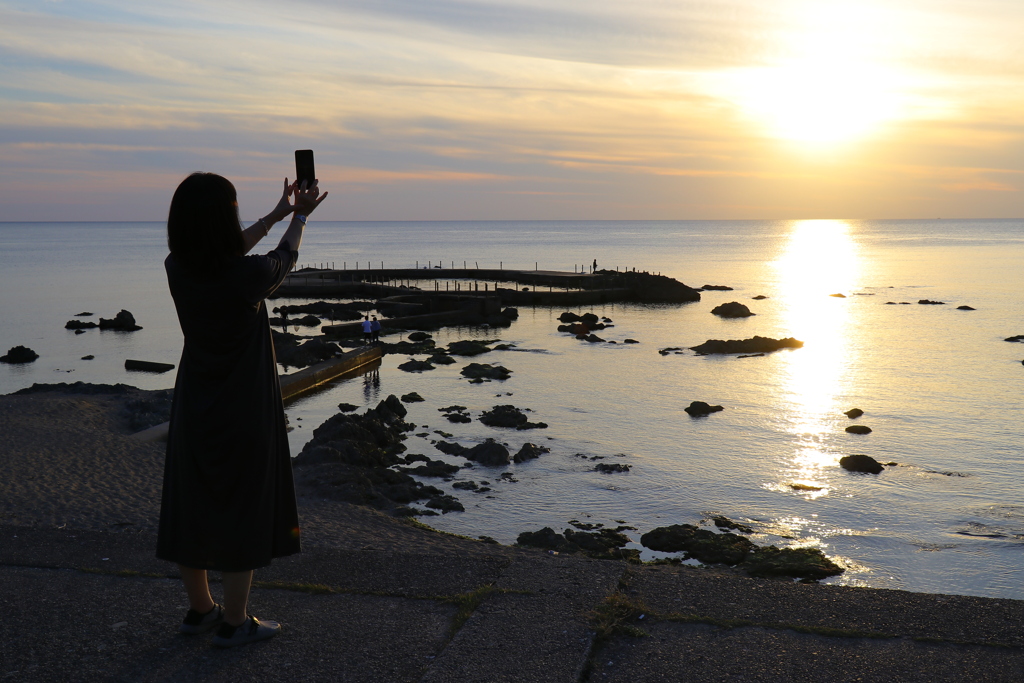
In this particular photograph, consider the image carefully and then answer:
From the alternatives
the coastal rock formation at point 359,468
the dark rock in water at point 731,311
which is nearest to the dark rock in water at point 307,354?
the coastal rock formation at point 359,468

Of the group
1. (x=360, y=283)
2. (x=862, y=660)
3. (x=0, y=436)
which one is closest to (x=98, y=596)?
(x=862, y=660)

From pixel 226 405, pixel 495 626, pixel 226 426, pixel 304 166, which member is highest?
pixel 304 166

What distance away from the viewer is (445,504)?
1347 cm

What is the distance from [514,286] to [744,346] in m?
45.2

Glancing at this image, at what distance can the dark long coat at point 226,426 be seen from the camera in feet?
11.8

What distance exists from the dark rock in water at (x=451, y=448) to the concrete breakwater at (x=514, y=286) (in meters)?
35.4

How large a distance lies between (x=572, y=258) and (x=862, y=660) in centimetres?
13146

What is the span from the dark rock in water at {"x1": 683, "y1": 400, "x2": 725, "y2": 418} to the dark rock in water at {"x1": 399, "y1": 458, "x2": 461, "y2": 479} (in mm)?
9000

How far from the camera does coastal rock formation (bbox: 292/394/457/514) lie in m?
12.9

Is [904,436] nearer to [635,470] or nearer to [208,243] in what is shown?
[635,470]

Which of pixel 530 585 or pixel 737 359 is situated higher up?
pixel 530 585

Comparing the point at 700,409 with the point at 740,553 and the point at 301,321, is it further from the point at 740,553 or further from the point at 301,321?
the point at 301,321

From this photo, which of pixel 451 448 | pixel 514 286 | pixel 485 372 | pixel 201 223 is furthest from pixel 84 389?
pixel 514 286

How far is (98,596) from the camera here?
4.54 meters
